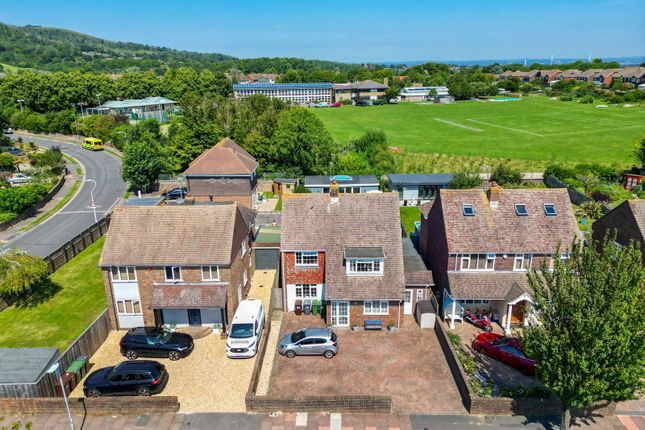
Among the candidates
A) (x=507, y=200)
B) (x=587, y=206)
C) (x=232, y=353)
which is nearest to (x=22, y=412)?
(x=232, y=353)

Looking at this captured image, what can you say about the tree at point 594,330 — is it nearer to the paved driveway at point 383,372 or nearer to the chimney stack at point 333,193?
the paved driveway at point 383,372

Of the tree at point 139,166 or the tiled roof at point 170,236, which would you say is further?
the tree at point 139,166

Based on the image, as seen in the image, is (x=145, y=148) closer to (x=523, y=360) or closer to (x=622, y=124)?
(x=523, y=360)

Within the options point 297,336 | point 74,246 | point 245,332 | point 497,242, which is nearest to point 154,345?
point 245,332

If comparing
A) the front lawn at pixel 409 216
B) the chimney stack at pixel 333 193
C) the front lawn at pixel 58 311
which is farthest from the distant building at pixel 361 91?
the chimney stack at pixel 333 193

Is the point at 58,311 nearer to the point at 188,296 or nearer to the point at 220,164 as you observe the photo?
the point at 188,296

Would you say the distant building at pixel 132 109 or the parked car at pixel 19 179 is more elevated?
the distant building at pixel 132 109

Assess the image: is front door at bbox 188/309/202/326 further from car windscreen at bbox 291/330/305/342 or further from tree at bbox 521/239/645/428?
tree at bbox 521/239/645/428
